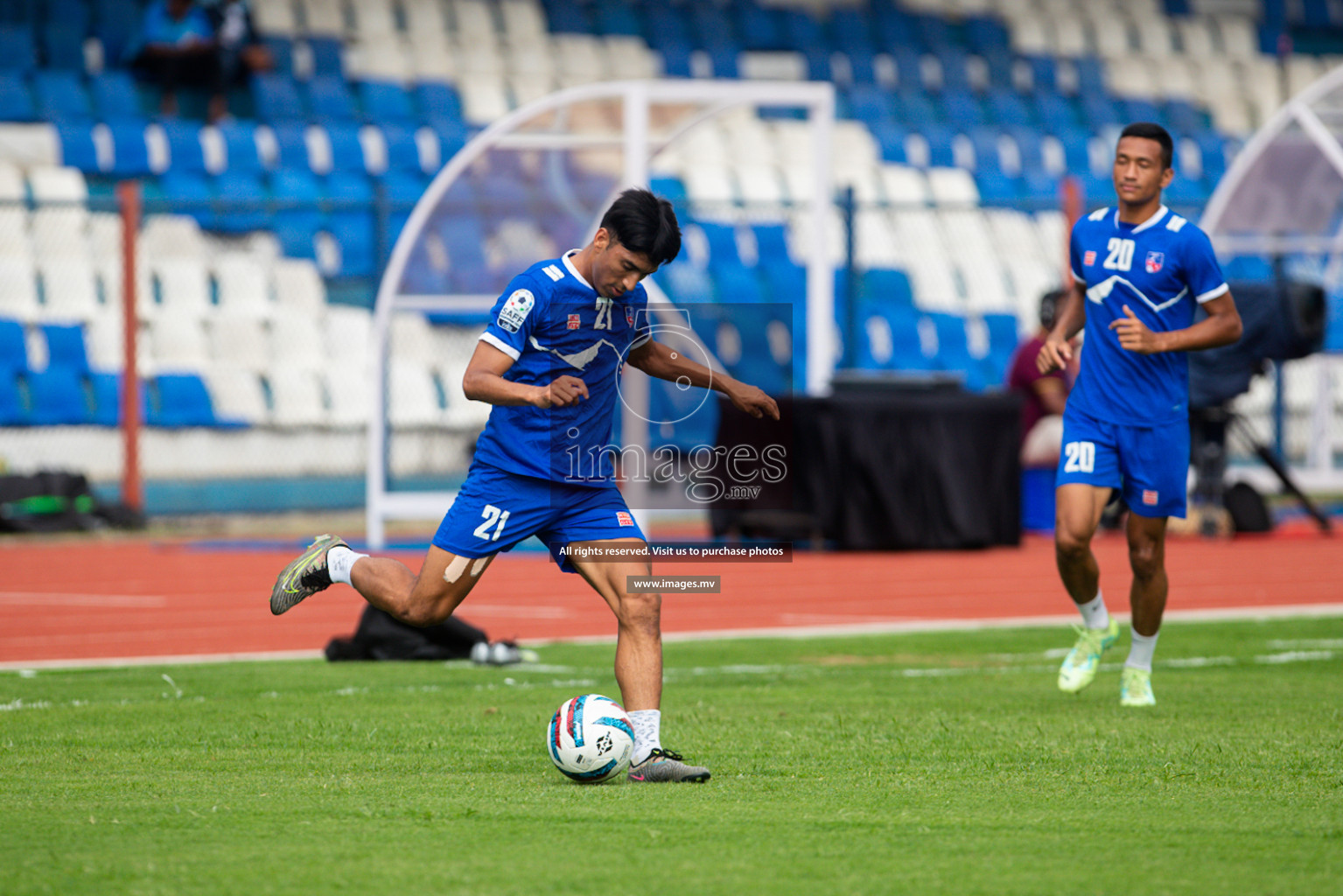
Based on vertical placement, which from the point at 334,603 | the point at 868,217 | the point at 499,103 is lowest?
the point at 334,603

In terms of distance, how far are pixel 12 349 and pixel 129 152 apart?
13.5 ft

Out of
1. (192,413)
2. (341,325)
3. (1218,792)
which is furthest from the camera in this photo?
(341,325)

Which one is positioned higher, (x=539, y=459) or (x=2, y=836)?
(x=539, y=459)

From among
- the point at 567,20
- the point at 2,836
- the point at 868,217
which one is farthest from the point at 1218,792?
the point at 567,20

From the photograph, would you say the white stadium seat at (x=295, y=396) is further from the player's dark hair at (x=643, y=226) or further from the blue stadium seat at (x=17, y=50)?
the player's dark hair at (x=643, y=226)

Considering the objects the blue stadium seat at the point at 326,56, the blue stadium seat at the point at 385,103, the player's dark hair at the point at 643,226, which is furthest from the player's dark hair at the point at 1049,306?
the blue stadium seat at the point at 326,56

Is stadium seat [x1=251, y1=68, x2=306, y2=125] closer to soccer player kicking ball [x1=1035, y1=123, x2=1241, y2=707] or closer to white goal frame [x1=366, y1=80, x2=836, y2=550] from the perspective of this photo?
white goal frame [x1=366, y1=80, x2=836, y2=550]

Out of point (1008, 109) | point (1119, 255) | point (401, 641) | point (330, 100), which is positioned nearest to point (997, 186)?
point (1008, 109)

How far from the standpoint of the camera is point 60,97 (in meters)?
23.0

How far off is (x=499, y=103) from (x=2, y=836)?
22359 mm

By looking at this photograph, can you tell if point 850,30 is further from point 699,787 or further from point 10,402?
point 699,787

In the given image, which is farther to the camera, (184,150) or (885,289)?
(885,289)

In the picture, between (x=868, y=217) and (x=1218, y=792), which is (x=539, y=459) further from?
(x=868, y=217)

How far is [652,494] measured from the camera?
17703mm
